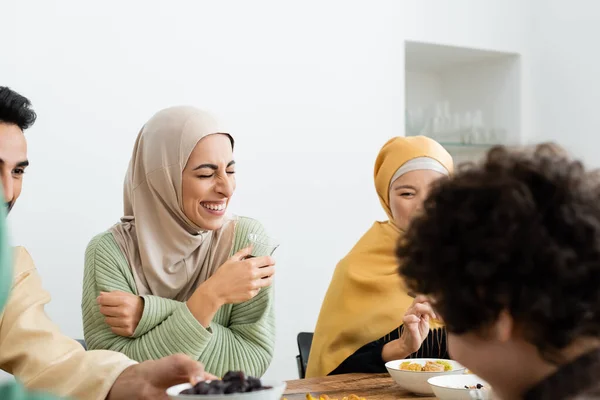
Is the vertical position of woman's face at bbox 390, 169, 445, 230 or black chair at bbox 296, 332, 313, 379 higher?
woman's face at bbox 390, 169, 445, 230

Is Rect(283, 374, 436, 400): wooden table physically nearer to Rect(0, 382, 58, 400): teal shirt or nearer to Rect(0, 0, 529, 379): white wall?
Rect(0, 382, 58, 400): teal shirt

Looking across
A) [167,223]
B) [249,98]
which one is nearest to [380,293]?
[167,223]

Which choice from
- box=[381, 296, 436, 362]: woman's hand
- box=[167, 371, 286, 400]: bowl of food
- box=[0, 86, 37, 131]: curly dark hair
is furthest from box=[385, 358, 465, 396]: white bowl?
box=[0, 86, 37, 131]: curly dark hair

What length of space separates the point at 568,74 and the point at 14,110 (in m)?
3.47

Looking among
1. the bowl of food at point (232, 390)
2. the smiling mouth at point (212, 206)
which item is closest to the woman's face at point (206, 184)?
the smiling mouth at point (212, 206)

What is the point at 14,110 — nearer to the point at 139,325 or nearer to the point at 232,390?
the point at 139,325

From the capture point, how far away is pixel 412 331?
2109 mm

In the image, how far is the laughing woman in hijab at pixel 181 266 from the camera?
6.96ft

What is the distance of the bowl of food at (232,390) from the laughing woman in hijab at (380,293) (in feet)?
3.58

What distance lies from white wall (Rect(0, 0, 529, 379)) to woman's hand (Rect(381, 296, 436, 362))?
144 centimetres

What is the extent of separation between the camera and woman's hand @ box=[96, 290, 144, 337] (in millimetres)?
2096

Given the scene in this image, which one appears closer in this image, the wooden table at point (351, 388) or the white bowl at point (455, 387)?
the white bowl at point (455, 387)

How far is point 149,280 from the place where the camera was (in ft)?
7.58

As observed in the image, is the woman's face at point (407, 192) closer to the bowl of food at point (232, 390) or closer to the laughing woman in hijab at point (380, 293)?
the laughing woman in hijab at point (380, 293)
